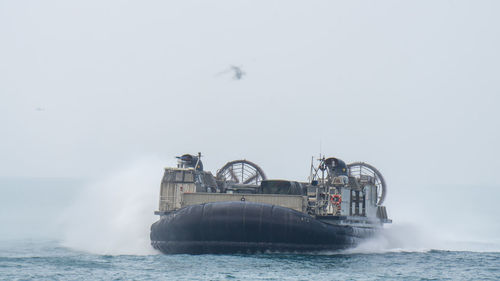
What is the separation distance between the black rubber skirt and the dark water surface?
0.63 meters

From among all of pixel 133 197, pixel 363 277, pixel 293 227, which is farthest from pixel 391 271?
pixel 133 197

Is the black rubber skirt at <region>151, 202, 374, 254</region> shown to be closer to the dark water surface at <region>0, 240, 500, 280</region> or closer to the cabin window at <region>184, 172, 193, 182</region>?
the dark water surface at <region>0, 240, 500, 280</region>

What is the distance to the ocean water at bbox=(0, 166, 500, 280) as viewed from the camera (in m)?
27.1

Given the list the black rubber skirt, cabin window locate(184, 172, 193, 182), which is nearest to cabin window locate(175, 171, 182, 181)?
cabin window locate(184, 172, 193, 182)

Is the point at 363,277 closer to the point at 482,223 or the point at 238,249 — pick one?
the point at 238,249

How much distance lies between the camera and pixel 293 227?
32062 mm

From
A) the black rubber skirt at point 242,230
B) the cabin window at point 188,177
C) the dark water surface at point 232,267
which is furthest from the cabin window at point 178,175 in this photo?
the dark water surface at point 232,267

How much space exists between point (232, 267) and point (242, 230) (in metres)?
3.71

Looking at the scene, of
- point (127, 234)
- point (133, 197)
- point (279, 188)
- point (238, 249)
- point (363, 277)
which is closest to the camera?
point (363, 277)

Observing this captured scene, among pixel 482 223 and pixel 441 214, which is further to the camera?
pixel 441 214

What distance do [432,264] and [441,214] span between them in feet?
157

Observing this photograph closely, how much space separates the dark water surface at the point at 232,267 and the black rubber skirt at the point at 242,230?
63 cm

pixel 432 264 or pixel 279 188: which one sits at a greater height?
pixel 279 188

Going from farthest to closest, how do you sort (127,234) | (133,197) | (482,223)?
1. (482,223)
2. (133,197)
3. (127,234)
